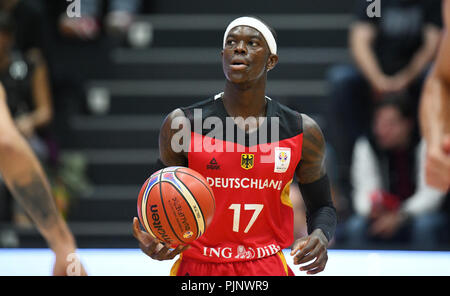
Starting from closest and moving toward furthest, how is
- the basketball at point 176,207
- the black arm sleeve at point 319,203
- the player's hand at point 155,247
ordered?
the basketball at point 176,207, the player's hand at point 155,247, the black arm sleeve at point 319,203

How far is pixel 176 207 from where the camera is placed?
8.40 ft

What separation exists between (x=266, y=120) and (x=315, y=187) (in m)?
0.39

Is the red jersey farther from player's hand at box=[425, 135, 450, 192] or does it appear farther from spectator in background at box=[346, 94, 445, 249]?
spectator in background at box=[346, 94, 445, 249]

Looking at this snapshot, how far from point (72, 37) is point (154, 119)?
51.3 inches

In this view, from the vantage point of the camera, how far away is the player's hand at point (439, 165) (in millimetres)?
2646

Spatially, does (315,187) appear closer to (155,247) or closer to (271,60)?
(271,60)

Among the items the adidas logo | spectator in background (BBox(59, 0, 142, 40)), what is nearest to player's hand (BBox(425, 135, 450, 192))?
the adidas logo

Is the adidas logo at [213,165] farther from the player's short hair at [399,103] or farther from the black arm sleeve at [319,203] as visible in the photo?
the player's short hair at [399,103]

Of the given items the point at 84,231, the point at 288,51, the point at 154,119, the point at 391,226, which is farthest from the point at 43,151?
the point at 391,226

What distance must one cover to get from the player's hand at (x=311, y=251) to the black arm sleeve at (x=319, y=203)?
0.47ft

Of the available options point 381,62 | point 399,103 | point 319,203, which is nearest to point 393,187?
point 399,103

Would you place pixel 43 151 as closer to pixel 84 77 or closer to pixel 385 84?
pixel 84 77

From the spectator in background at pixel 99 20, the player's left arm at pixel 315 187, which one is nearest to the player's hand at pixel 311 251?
the player's left arm at pixel 315 187

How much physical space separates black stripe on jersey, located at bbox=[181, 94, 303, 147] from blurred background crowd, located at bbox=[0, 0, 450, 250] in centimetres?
125
